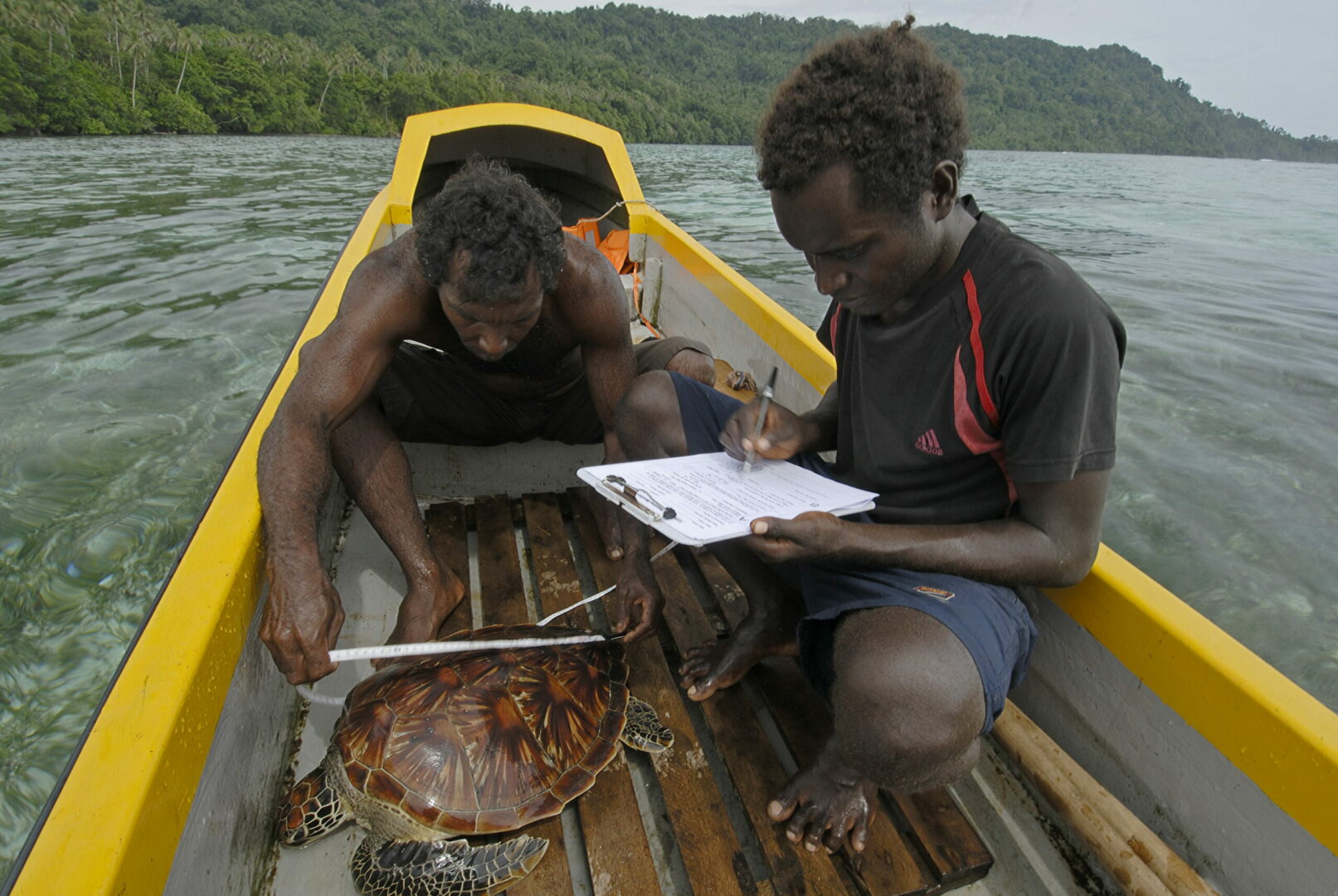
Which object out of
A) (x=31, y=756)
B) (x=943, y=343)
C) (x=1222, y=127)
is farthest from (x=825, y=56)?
(x=1222, y=127)

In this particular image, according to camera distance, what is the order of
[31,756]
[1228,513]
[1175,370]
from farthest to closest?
[1175,370] < [1228,513] < [31,756]

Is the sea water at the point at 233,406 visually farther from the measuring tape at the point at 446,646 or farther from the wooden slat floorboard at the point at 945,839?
the wooden slat floorboard at the point at 945,839

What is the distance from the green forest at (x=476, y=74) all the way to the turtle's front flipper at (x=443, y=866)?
69.4 inches

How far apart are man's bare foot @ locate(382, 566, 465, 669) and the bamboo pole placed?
155 centimetres

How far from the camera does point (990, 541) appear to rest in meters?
1.37

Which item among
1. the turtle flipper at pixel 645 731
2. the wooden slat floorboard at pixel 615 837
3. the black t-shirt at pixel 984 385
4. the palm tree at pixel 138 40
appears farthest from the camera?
the palm tree at pixel 138 40

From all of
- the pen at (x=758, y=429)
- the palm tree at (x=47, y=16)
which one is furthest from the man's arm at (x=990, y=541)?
the palm tree at (x=47, y=16)

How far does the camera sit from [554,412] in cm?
272

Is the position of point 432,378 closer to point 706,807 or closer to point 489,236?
point 489,236

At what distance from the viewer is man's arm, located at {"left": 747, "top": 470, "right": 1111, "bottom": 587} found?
4.36 ft

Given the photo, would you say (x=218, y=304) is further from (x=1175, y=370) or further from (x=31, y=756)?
(x=1175, y=370)

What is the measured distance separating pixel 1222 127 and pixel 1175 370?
129616 mm

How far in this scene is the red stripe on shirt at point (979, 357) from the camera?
1.37m

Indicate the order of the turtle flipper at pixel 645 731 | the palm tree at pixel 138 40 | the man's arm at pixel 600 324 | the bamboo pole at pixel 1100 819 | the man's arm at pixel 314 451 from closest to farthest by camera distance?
the bamboo pole at pixel 1100 819
the man's arm at pixel 314 451
the turtle flipper at pixel 645 731
the man's arm at pixel 600 324
the palm tree at pixel 138 40
